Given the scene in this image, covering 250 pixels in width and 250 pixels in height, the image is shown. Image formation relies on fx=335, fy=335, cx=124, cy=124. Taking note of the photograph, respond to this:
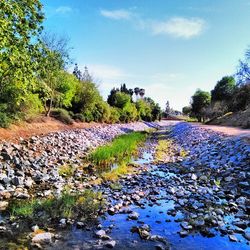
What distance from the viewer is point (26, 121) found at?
24.7m

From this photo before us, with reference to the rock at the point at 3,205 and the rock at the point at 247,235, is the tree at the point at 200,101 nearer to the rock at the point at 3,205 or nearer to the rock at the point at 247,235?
the rock at the point at 3,205

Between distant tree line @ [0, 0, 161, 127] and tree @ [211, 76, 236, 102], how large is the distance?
93.1 ft

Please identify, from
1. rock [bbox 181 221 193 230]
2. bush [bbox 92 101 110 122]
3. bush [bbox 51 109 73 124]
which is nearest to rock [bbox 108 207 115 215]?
rock [bbox 181 221 193 230]

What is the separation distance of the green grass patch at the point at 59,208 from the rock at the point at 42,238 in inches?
43.4

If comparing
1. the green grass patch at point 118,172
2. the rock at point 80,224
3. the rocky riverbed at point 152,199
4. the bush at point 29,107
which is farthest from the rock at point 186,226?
the bush at point 29,107

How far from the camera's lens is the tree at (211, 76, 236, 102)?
237 feet

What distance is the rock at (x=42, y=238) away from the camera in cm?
685

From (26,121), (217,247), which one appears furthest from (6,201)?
(26,121)

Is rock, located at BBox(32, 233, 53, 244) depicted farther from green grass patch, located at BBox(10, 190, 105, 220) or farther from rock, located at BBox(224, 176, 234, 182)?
rock, located at BBox(224, 176, 234, 182)

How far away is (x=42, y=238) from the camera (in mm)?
6945

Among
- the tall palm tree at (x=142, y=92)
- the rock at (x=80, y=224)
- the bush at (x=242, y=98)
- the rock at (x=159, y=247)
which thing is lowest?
the rock at (x=80, y=224)

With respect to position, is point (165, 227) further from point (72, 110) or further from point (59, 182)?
point (72, 110)

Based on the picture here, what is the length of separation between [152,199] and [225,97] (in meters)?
67.3

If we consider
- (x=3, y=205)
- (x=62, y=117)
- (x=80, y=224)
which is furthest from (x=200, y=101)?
(x=80, y=224)
